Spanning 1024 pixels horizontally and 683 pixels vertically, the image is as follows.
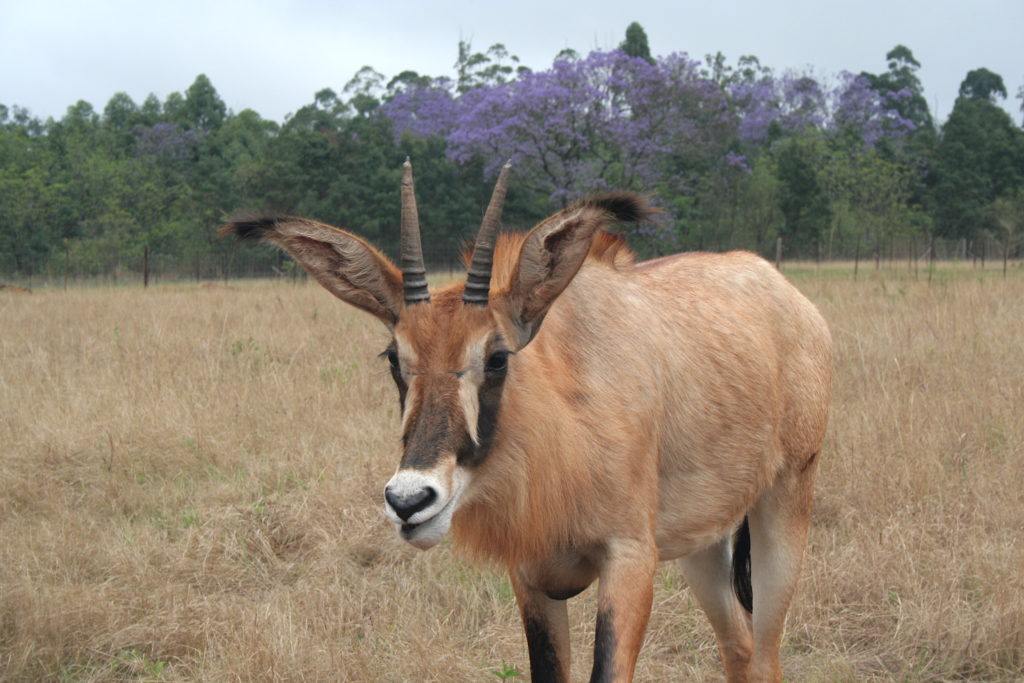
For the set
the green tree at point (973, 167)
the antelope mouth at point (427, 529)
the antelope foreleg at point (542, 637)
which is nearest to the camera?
the antelope mouth at point (427, 529)

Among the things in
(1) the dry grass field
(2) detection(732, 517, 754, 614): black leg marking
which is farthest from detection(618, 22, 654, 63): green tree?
(2) detection(732, 517, 754, 614): black leg marking

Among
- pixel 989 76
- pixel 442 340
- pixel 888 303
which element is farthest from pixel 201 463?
pixel 989 76

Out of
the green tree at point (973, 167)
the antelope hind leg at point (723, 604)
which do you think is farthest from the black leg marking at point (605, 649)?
the green tree at point (973, 167)

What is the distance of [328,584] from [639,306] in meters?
2.59

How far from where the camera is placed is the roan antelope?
3086 millimetres

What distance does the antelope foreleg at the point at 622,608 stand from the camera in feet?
10.4

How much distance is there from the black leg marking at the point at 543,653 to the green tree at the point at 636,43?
47.6 metres

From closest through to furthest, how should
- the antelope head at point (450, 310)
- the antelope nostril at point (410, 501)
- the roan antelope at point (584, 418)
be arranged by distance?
the antelope nostril at point (410, 501) → the antelope head at point (450, 310) → the roan antelope at point (584, 418)

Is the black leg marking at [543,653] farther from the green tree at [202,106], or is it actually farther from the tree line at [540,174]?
the green tree at [202,106]

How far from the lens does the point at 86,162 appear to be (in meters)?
42.2

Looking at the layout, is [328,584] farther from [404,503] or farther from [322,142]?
[322,142]

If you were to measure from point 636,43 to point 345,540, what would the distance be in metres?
46.8

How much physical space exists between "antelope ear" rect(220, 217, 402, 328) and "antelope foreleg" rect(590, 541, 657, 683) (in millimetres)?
1136

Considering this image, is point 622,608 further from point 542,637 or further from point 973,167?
point 973,167
